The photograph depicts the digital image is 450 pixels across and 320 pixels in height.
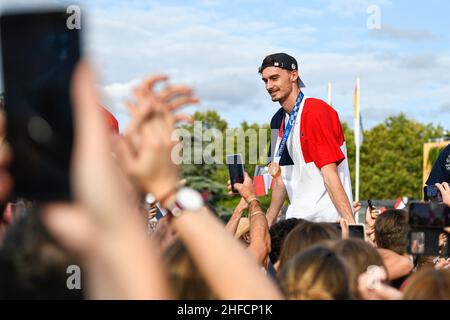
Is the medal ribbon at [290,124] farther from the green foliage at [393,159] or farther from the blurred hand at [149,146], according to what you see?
the green foliage at [393,159]

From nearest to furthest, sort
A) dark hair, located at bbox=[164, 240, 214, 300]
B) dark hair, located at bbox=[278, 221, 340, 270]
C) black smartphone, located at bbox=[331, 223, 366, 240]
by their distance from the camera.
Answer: dark hair, located at bbox=[164, 240, 214, 300]
dark hair, located at bbox=[278, 221, 340, 270]
black smartphone, located at bbox=[331, 223, 366, 240]

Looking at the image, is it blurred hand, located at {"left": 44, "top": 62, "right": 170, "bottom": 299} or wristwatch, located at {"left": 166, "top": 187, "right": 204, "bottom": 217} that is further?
wristwatch, located at {"left": 166, "top": 187, "right": 204, "bottom": 217}

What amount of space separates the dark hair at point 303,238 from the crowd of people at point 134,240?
1068 mm

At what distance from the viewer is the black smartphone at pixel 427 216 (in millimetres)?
3221

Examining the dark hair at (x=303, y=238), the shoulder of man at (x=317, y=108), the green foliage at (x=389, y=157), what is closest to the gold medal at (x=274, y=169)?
the shoulder of man at (x=317, y=108)

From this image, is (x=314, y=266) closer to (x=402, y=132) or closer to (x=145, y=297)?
(x=145, y=297)

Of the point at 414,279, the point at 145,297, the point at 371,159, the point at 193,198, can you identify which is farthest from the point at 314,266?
the point at 371,159

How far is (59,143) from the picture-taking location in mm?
1517

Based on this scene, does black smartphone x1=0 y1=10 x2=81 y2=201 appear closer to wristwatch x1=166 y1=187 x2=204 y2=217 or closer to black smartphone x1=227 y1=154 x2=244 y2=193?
wristwatch x1=166 y1=187 x2=204 y2=217

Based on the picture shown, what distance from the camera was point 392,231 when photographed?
5324mm

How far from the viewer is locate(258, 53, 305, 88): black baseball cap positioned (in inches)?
260

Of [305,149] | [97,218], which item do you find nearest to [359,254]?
[97,218]

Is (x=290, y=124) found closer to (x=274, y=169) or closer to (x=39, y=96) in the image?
(x=274, y=169)

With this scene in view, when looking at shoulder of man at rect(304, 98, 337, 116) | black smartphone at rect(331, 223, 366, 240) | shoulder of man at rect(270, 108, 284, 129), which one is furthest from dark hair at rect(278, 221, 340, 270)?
shoulder of man at rect(270, 108, 284, 129)
